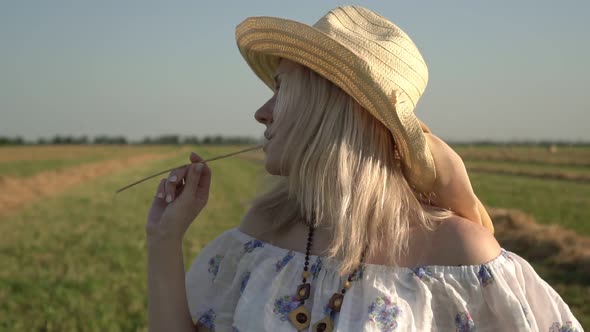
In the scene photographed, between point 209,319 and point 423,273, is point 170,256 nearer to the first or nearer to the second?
point 209,319

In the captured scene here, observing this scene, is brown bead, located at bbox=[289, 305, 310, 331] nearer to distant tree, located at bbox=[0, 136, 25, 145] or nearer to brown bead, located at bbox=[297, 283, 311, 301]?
brown bead, located at bbox=[297, 283, 311, 301]

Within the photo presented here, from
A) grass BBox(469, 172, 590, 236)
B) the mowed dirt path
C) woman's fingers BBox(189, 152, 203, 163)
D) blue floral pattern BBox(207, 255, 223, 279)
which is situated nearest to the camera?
woman's fingers BBox(189, 152, 203, 163)

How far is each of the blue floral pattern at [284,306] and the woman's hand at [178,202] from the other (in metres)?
0.33

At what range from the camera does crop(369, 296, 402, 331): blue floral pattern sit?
1584mm

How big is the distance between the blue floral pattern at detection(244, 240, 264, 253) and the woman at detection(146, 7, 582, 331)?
2 cm

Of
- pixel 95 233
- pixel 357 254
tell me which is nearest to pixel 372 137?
pixel 357 254

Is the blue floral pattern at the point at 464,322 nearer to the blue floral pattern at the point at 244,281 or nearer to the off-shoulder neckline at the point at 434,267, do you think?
Result: the off-shoulder neckline at the point at 434,267

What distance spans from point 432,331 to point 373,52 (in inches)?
29.2

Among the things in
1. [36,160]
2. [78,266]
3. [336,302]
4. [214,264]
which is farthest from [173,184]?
[36,160]

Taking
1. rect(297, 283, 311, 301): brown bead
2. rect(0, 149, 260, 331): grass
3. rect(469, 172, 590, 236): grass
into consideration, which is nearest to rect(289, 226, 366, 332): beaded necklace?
rect(297, 283, 311, 301): brown bead

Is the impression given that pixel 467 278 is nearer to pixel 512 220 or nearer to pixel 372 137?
pixel 372 137

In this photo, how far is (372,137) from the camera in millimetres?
1720

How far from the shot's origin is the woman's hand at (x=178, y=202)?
1798mm

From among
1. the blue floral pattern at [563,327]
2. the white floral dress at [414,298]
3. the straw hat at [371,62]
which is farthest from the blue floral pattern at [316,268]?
the blue floral pattern at [563,327]
